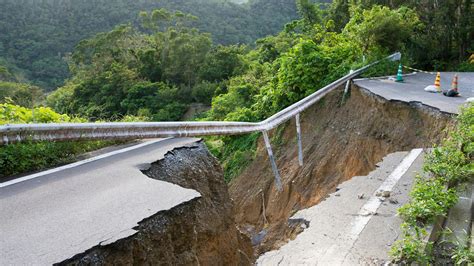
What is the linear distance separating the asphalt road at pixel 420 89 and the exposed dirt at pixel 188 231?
5.76 meters

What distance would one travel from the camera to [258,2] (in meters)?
73.1

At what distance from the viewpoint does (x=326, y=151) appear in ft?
35.0

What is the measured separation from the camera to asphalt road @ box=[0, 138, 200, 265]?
10.7ft

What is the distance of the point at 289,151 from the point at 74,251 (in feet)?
30.0

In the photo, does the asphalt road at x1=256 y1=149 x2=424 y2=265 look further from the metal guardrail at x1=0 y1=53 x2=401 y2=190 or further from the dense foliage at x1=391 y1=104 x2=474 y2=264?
the metal guardrail at x1=0 y1=53 x2=401 y2=190

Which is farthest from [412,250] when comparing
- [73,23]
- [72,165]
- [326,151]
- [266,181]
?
[73,23]

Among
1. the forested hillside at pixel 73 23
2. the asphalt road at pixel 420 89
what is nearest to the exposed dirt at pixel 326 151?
the asphalt road at pixel 420 89

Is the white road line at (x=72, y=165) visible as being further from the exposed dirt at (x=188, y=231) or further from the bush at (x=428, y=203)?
the bush at (x=428, y=203)

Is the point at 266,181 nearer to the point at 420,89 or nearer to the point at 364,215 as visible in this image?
the point at 420,89

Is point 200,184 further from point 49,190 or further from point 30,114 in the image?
point 30,114

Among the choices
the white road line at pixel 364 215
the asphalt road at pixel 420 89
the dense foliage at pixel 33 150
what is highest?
the dense foliage at pixel 33 150

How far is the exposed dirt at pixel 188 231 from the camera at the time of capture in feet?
11.5

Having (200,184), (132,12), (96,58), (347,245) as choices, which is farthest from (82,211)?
(132,12)

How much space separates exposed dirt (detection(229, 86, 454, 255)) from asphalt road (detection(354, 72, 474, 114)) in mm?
258
